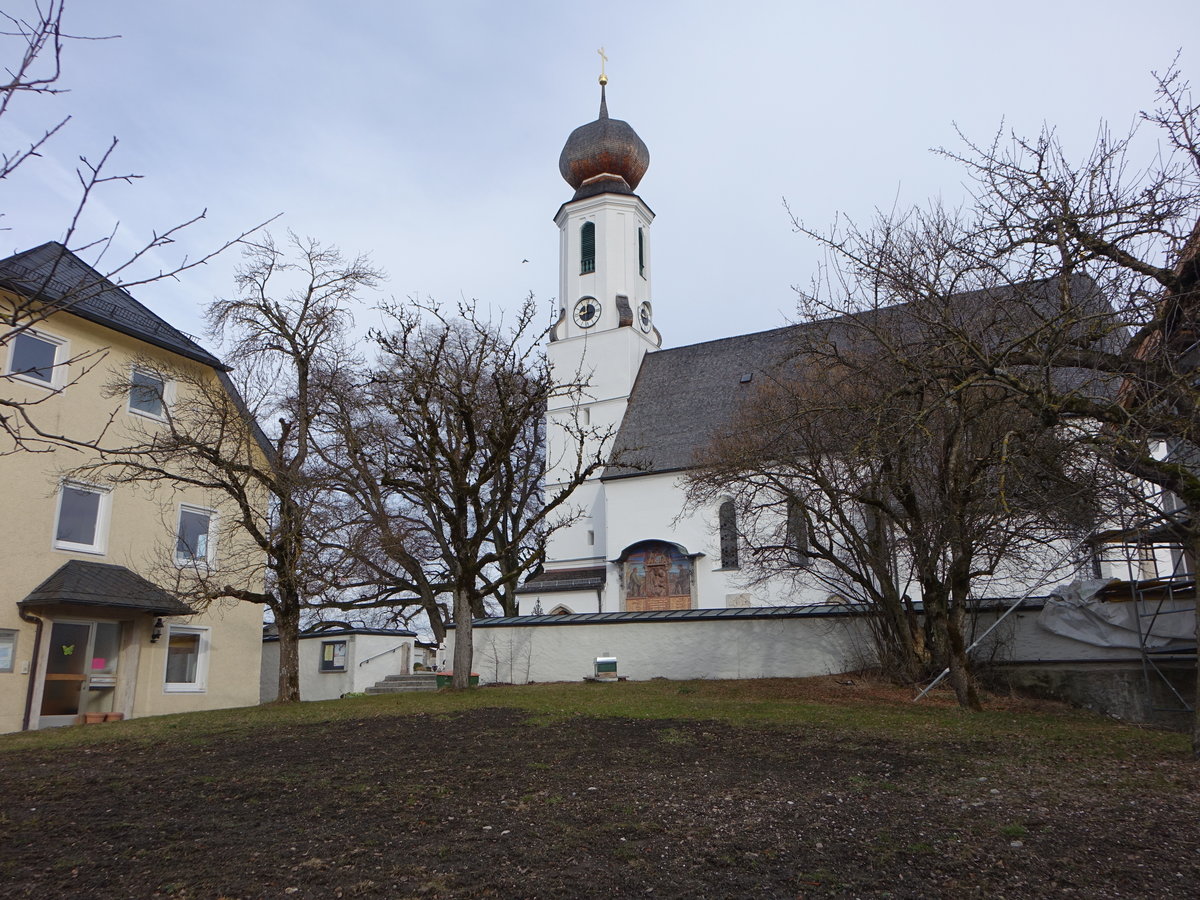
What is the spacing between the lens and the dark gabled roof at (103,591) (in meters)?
16.4

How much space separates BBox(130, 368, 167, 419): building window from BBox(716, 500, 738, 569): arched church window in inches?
722

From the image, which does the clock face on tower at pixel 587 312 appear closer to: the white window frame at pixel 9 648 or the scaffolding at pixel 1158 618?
the white window frame at pixel 9 648

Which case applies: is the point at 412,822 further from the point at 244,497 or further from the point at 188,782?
the point at 244,497

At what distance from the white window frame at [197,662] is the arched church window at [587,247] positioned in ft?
85.9

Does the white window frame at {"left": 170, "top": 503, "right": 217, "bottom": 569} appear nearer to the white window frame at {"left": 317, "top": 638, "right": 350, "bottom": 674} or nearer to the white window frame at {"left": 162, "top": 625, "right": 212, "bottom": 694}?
the white window frame at {"left": 162, "top": 625, "right": 212, "bottom": 694}

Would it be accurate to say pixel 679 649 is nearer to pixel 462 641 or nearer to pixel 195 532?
pixel 462 641

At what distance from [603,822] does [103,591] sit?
560 inches

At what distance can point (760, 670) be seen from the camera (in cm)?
1891

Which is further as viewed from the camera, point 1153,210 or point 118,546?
Result: point 118,546

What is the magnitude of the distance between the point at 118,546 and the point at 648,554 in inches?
757

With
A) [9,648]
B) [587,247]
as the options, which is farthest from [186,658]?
[587,247]

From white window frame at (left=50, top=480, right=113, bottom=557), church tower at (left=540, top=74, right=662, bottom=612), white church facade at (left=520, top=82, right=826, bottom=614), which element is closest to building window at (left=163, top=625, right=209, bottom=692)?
white window frame at (left=50, top=480, right=113, bottom=557)

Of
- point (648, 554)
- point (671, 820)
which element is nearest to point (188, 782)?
point (671, 820)

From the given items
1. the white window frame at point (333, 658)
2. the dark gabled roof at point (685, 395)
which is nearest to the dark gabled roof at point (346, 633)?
the white window frame at point (333, 658)
